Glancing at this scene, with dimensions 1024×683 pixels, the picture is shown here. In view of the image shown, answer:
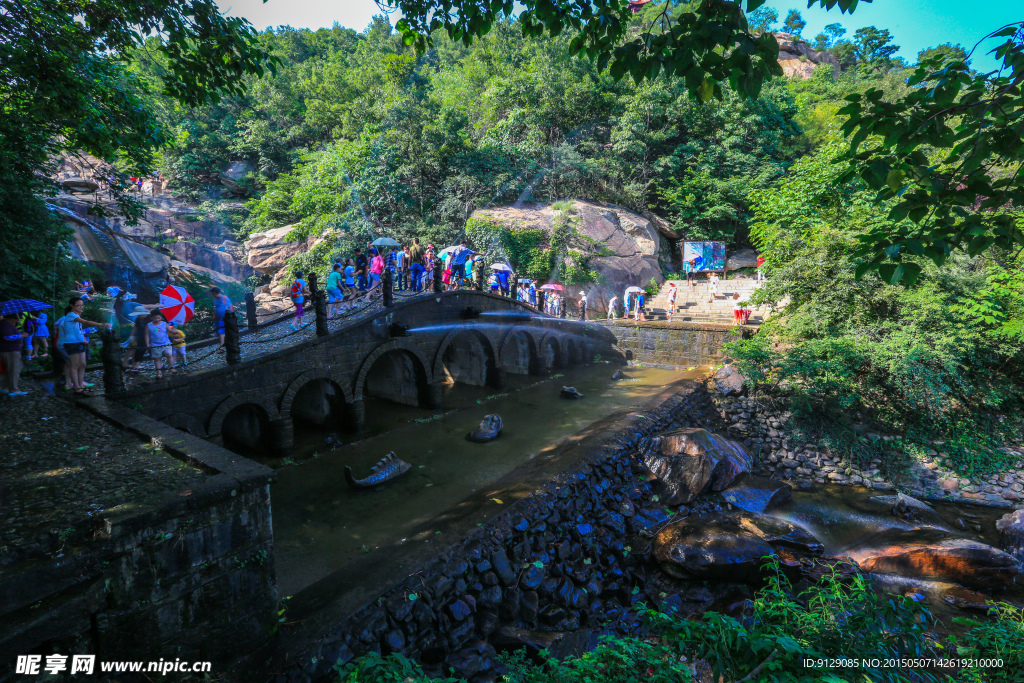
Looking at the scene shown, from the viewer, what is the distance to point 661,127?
2911 cm

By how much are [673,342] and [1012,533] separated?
12781 mm

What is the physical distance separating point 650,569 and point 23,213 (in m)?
13.5

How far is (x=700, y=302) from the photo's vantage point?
26.3m

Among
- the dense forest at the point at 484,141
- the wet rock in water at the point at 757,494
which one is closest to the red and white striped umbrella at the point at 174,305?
the wet rock in water at the point at 757,494

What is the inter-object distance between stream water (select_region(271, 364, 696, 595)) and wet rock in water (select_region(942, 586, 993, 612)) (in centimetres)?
592

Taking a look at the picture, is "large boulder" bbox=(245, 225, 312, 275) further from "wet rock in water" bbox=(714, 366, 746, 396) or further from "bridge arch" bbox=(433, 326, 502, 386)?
"wet rock in water" bbox=(714, 366, 746, 396)

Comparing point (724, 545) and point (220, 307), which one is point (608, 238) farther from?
point (724, 545)

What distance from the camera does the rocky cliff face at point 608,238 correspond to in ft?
84.5

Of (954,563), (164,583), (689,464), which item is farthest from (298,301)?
(954,563)

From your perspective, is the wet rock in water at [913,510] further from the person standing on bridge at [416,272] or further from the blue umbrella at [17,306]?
the blue umbrella at [17,306]

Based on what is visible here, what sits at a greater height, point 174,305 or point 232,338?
point 174,305

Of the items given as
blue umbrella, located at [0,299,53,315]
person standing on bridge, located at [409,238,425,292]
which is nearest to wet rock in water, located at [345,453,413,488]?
blue umbrella, located at [0,299,53,315]

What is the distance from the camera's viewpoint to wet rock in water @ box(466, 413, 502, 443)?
1181 centimetres

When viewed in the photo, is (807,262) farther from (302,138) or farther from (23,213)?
(302,138)
